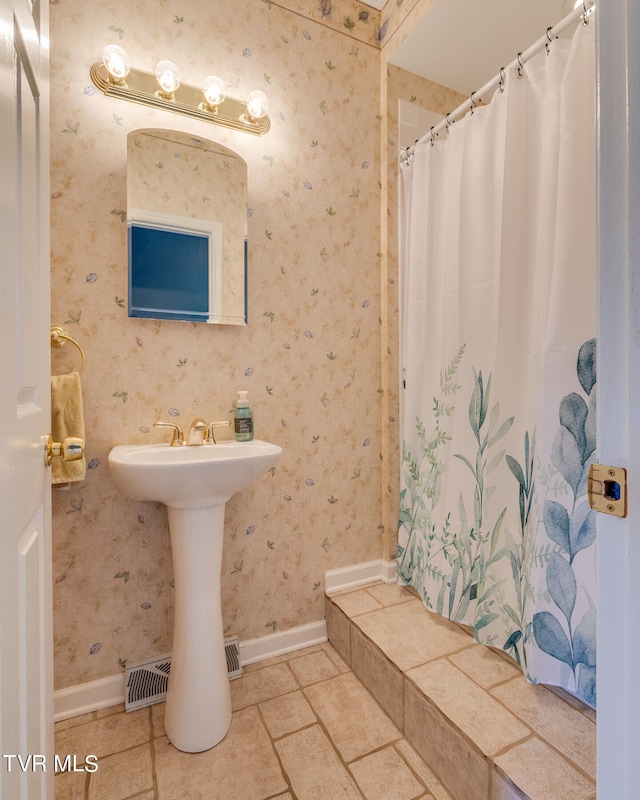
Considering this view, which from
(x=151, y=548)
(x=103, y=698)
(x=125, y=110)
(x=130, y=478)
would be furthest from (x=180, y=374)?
(x=103, y=698)

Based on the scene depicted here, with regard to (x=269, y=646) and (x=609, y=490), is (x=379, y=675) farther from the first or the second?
(x=609, y=490)

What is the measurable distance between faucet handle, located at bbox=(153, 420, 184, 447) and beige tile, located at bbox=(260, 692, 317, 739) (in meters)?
0.94

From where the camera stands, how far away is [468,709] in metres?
1.11

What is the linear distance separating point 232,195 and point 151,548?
4.30 feet

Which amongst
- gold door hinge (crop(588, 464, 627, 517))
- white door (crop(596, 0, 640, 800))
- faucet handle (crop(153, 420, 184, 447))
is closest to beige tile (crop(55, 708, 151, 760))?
faucet handle (crop(153, 420, 184, 447))

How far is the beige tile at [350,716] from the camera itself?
48.7 inches

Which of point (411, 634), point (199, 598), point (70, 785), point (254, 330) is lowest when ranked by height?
point (70, 785)

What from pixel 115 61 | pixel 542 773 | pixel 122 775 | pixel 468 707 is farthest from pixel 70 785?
pixel 115 61

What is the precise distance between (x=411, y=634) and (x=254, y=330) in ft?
4.12

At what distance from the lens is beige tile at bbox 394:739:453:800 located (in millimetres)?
1084

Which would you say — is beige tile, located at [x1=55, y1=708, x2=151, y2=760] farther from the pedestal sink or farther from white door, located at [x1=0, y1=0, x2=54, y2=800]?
white door, located at [x1=0, y1=0, x2=54, y2=800]

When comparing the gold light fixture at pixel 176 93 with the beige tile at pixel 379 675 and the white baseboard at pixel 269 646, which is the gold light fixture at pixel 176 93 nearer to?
the white baseboard at pixel 269 646

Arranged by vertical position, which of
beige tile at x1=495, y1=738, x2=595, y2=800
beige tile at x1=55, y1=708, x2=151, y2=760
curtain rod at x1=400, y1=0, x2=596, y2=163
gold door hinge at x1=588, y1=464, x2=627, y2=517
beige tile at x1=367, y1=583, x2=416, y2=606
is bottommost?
beige tile at x1=55, y1=708, x2=151, y2=760

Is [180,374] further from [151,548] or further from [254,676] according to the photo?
[254,676]
